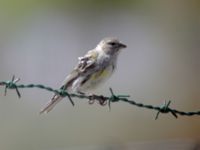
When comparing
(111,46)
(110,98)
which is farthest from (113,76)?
(110,98)

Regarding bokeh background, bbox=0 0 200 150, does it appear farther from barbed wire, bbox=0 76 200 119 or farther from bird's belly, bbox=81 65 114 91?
barbed wire, bbox=0 76 200 119

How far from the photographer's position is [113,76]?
56.5ft

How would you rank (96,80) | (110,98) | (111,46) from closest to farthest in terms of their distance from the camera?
(110,98)
(96,80)
(111,46)

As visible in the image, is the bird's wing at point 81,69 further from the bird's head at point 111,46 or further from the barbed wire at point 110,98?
the barbed wire at point 110,98

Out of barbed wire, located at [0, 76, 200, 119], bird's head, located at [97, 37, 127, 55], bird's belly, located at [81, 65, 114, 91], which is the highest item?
bird's head, located at [97, 37, 127, 55]

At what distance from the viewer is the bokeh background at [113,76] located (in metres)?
15.4

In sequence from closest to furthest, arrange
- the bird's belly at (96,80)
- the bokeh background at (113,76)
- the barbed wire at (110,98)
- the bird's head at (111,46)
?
the barbed wire at (110,98)
the bird's belly at (96,80)
the bird's head at (111,46)
the bokeh background at (113,76)

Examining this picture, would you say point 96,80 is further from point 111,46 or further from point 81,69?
point 111,46

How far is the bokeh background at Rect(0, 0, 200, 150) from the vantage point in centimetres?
1545

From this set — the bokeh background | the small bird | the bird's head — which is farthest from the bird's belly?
the bokeh background

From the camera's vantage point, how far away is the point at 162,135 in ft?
50.0

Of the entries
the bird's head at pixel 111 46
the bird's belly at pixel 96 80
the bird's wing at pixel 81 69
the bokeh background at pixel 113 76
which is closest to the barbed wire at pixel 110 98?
the bird's belly at pixel 96 80
